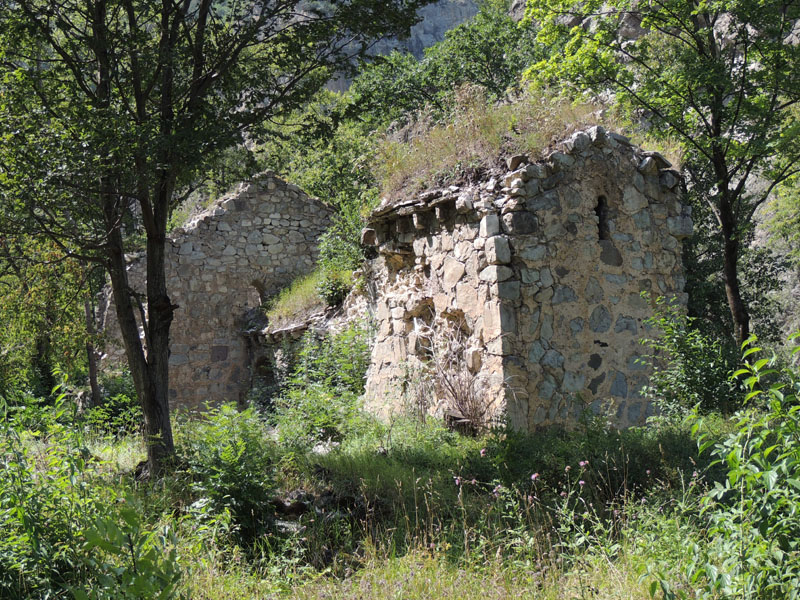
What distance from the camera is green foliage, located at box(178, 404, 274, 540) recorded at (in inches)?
186

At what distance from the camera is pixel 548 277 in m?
7.34

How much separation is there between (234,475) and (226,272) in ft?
34.1

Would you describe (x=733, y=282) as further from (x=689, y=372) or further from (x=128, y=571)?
(x=128, y=571)

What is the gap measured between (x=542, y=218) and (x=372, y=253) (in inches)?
132

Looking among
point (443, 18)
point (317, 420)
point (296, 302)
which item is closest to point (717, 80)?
point (317, 420)

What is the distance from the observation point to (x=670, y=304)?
806cm

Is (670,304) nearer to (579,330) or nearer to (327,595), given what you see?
(579,330)

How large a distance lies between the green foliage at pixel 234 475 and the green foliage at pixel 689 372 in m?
4.36

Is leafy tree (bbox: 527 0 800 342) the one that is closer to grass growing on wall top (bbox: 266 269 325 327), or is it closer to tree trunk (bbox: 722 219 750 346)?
tree trunk (bbox: 722 219 750 346)

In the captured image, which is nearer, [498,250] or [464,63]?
[498,250]

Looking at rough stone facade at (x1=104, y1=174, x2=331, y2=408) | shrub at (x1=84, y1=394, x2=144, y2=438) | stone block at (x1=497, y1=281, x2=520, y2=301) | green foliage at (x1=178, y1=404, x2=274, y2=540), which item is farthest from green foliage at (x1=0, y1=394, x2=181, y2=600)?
rough stone facade at (x1=104, y1=174, x2=331, y2=408)

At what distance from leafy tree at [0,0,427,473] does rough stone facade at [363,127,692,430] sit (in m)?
2.13

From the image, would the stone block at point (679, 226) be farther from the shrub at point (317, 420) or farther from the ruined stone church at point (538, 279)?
the shrub at point (317, 420)

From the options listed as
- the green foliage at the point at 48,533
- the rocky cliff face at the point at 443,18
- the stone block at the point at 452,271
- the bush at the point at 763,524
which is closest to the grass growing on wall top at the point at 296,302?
the stone block at the point at 452,271
